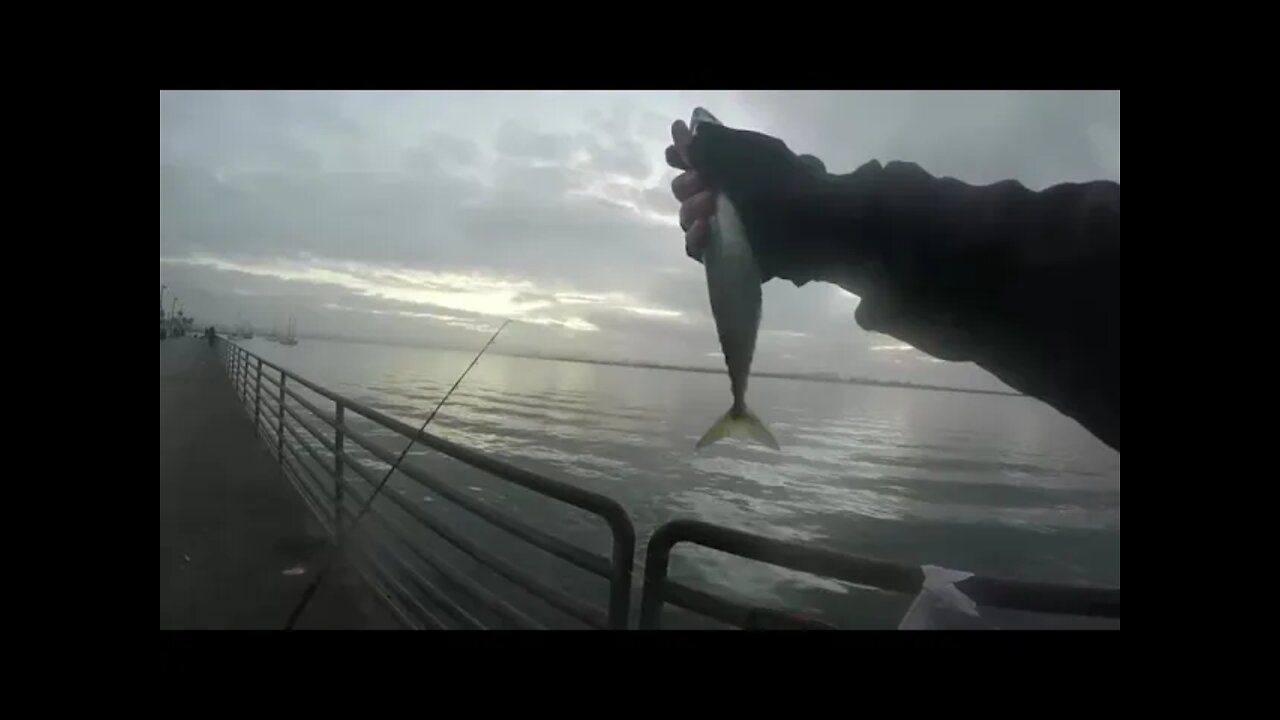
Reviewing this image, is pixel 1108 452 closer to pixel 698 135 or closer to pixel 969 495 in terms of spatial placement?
pixel 698 135

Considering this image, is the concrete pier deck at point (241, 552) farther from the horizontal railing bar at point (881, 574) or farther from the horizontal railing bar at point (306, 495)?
the horizontal railing bar at point (881, 574)

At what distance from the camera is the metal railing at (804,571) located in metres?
1.39

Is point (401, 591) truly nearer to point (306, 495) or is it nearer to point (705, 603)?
point (705, 603)

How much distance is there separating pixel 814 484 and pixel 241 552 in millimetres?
15727

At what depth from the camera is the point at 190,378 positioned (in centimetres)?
1351

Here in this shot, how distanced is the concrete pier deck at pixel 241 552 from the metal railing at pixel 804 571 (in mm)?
A: 1590

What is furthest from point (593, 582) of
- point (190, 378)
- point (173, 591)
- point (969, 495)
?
point (969, 495)

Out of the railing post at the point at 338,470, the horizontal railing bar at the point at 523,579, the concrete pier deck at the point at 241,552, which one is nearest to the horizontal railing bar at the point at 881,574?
the horizontal railing bar at the point at 523,579

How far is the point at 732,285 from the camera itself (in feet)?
7.66

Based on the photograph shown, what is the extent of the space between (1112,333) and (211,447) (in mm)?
7592

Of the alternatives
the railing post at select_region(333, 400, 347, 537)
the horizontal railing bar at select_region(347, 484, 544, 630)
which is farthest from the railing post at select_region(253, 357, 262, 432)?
the horizontal railing bar at select_region(347, 484, 544, 630)

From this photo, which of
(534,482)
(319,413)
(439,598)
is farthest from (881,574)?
(319,413)

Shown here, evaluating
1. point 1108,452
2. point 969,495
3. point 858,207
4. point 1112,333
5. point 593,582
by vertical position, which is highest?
point 858,207

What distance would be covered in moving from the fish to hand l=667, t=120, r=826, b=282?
4 centimetres
